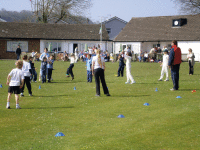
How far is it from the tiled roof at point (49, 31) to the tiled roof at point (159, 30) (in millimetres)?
5016

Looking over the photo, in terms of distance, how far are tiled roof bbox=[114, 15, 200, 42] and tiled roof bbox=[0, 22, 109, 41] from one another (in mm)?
5016

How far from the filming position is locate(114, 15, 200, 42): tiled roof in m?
49.6

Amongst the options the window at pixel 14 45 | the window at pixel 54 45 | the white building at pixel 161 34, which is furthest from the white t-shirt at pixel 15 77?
the window at pixel 54 45

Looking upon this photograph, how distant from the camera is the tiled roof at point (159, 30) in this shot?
49625mm

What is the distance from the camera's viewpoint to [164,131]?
714 cm

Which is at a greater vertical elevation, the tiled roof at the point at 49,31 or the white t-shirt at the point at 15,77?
the tiled roof at the point at 49,31

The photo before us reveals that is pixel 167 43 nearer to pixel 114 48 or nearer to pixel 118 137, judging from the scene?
pixel 114 48

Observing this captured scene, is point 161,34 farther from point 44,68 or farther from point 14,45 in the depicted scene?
point 44,68

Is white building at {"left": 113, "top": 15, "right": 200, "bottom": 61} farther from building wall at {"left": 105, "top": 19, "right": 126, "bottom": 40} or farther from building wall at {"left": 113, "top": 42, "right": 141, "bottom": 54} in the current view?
building wall at {"left": 105, "top": 19, "right": 126, "bottom": 40}

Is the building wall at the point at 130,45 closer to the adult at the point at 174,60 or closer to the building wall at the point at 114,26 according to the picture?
the building wall at the point at 114,26

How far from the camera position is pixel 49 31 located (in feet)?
→ 177

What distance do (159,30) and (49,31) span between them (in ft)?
62.2

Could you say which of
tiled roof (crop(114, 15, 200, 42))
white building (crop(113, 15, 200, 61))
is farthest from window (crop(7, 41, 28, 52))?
tiled roof (crop(114, 15, 200, 42))

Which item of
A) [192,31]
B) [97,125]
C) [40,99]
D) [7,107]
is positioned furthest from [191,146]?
[192,31]
